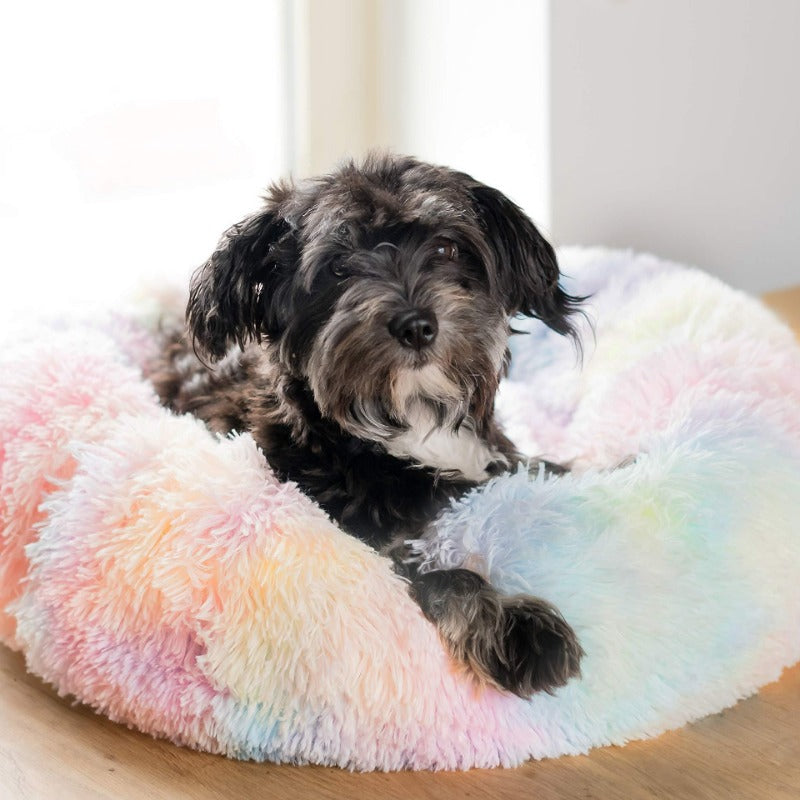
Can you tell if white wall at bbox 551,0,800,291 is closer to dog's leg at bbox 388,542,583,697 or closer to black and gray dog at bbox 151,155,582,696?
black and gray dog at bbox 151,155,582,696

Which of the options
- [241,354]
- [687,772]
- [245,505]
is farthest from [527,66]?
[687,772]

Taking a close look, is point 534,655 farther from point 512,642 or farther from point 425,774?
point 425,774

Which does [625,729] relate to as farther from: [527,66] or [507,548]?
[527,66]

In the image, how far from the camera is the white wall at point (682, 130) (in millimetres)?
4609

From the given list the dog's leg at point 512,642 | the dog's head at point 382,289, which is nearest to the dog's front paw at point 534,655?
the dog's leg at point 512,642

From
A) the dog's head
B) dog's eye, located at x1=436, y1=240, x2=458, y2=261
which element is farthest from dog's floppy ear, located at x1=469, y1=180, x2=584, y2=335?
dog's eye, located at x1=436, y1=240, x2=458, y2=261

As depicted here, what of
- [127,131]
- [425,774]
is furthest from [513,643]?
[127,131]

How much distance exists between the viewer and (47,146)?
4.85 m

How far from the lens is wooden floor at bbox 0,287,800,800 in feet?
7.71

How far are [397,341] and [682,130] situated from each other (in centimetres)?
301

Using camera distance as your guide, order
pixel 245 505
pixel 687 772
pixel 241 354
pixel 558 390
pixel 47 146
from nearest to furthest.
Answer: pixel 687 772, pixel 245 505, pixel 241 354, pixel 558 390, pixel 47 146

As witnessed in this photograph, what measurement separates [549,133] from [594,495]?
2.18 m

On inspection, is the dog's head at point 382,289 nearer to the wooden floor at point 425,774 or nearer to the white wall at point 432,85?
the wooden floor at point 425,774

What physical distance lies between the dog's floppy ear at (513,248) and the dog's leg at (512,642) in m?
0.72
